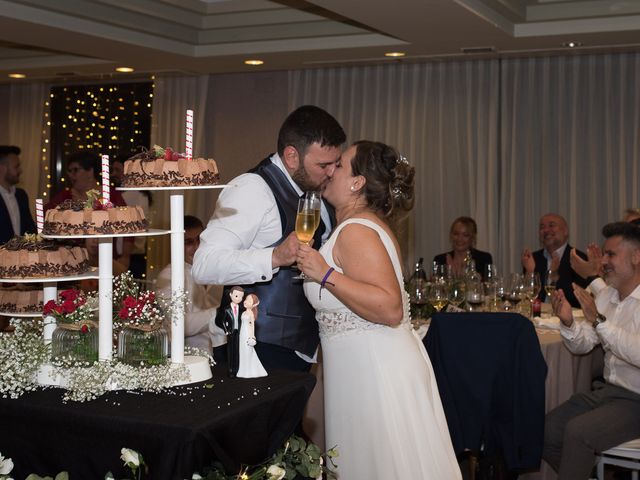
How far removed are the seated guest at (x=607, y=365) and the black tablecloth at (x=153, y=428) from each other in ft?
7.39

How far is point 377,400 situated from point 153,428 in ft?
3.83

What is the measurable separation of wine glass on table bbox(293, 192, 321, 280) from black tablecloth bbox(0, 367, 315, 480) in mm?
536

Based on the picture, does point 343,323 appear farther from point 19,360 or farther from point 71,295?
point 19,360

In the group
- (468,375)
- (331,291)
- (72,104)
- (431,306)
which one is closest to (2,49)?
(72,104)

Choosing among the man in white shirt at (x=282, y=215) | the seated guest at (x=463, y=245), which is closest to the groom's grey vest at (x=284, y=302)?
the man in white shirt at (x=282, y=215)

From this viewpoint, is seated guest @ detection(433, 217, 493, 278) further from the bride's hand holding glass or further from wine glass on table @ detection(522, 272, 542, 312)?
the bride's hand holding glass

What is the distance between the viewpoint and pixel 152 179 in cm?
253

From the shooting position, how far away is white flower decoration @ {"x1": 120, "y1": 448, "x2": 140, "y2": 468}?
210cm

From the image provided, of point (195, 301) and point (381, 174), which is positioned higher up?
point (381, 174)

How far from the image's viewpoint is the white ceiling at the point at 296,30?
247 inches

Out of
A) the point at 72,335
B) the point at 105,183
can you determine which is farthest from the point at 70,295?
the point at 105,183

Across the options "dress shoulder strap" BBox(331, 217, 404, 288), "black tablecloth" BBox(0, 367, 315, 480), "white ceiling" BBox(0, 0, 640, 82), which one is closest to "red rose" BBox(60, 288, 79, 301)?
"black tablecloth" BBox(0, 367, 315, 480)

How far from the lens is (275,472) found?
7.82ft

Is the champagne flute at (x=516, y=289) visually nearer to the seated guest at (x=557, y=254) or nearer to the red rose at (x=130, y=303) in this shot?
the seated guest at (x=557, y=254)
